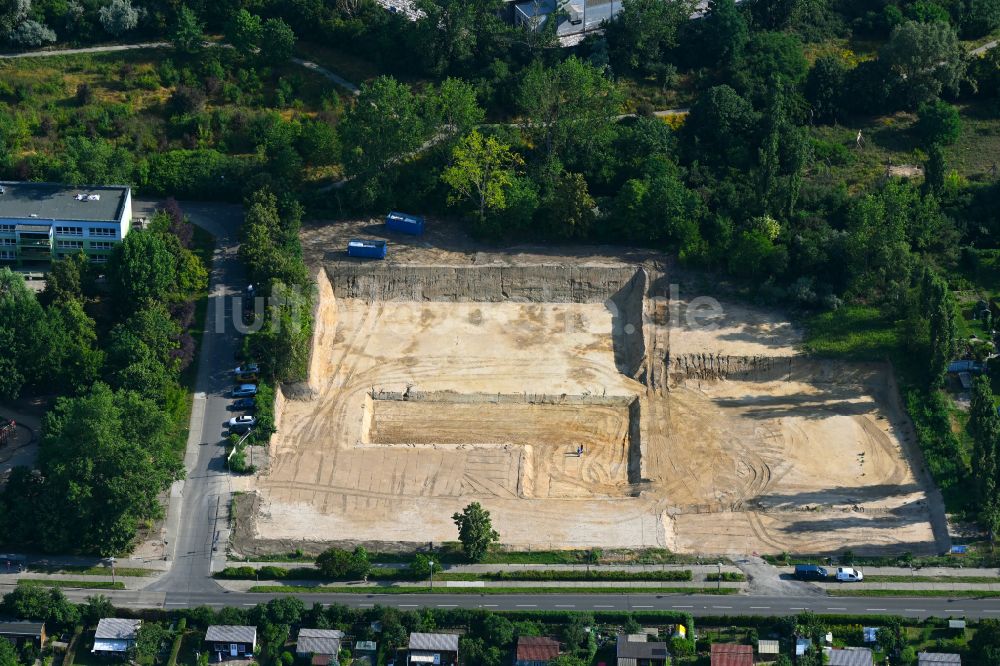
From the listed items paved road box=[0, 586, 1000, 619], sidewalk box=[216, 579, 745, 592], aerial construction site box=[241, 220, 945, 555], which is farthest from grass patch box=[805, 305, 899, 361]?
sidewalk box=[216, 579, 745, 592]

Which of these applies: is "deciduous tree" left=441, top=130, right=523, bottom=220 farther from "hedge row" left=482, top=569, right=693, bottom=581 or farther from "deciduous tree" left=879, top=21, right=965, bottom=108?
"hedge row" left=482, top=569, right=693, bottom=581

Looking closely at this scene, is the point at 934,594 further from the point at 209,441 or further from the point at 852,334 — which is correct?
the point at 209,441

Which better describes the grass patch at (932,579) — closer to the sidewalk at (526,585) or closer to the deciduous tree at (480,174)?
the sidewalk at (526,585)

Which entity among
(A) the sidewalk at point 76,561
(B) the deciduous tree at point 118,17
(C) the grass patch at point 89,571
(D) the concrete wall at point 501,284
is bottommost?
(C) the grass patch at point 89,571

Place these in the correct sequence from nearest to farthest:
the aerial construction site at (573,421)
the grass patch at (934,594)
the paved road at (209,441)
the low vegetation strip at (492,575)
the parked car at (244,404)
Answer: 1. the grass patch at (934,594)
2. the low vegetation strip at (492,575)
3. the paved road at (209,441)
4. the aerial construction site at (573,421)
5. the parked car at (244,404)

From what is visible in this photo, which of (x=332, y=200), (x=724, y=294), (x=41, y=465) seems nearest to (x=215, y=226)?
(x=332, y=200)

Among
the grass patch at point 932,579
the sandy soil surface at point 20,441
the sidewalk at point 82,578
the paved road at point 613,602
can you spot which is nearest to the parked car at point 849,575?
the grass patch at point 932,579
